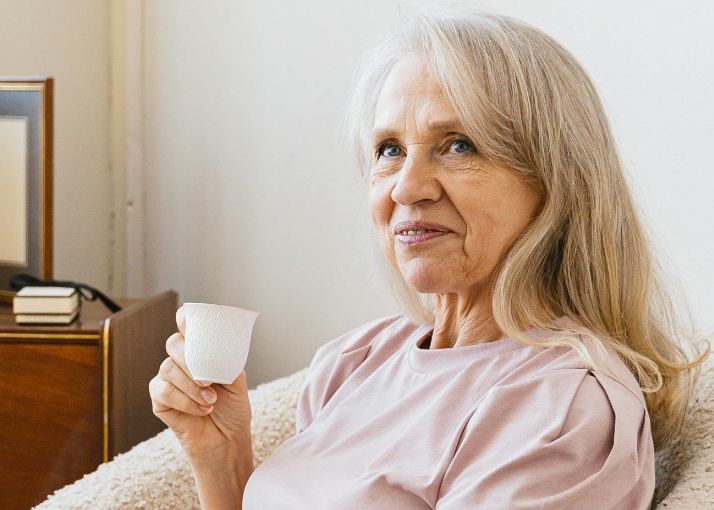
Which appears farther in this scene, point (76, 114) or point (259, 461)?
point (76, 114)

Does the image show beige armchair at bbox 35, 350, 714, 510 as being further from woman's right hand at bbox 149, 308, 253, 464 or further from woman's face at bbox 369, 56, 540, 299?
woman's face at bbox 369, 56, 540, 299

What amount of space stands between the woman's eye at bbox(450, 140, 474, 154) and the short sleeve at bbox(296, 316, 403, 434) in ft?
1.24

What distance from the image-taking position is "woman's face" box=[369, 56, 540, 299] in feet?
3.79

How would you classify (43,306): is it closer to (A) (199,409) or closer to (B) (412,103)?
(A) (199,409)

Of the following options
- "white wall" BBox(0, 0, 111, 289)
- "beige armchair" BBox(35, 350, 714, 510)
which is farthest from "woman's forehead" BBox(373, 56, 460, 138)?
"white wall" BBox(0, 0, 111, 289)

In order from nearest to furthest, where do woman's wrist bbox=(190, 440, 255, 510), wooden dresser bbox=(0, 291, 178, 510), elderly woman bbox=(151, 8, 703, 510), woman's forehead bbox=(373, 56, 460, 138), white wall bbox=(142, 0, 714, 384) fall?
elderly woman bbox=(151, 8, 703, 510) < woman's forehead bbox=(373, 56, 460, 138) < woman's wrist bbox=(190, 440, 255, 510) < wooden dresser bbox=(0, 291, 178, 510) < white wall bbox=(142, 0, 714, 384)

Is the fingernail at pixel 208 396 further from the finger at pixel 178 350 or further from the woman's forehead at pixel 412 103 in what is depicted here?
the woman's forehead at pixel 412 103

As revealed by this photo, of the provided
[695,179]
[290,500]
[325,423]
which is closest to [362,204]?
[695,179]

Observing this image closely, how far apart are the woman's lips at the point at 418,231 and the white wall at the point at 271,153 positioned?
72cm

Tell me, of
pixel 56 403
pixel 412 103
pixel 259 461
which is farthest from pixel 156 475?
pixel 412 103

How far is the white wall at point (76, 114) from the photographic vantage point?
8.57ft

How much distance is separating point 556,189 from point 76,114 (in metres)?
1.95

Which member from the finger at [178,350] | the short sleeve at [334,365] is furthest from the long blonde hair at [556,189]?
the finger at [178,350]

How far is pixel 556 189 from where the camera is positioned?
115 centimetres
